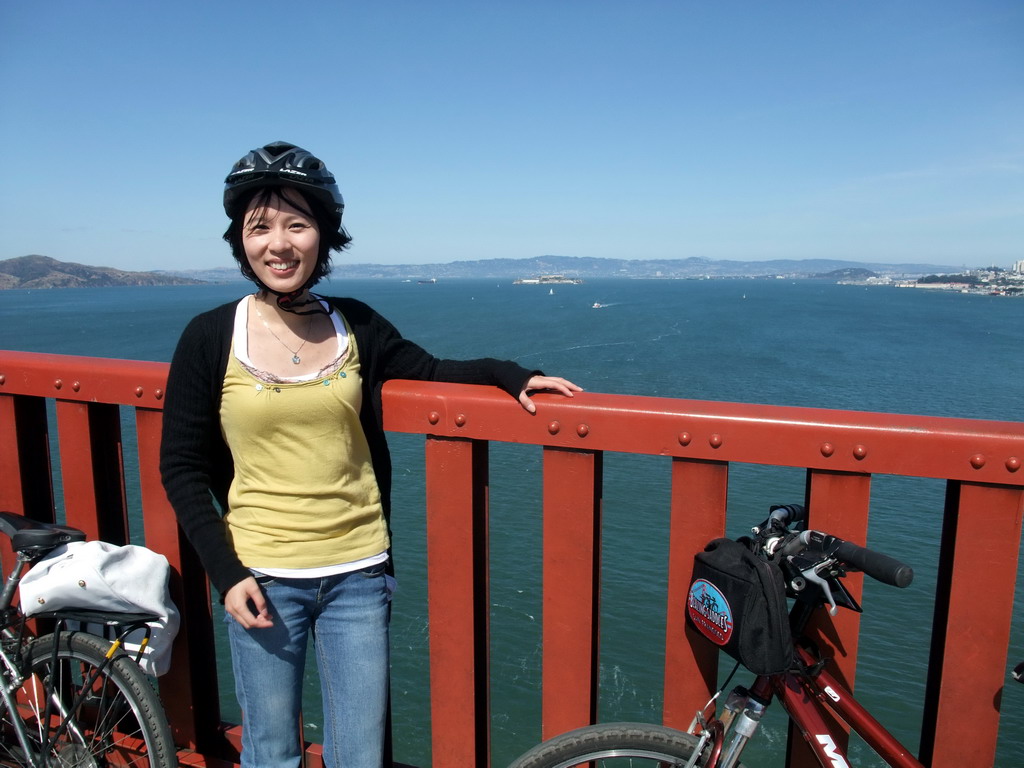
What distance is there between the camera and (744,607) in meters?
1.63

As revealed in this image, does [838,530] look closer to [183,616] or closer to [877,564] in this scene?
[877,564]

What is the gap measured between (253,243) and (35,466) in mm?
1360

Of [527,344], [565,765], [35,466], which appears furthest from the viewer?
[527,344]

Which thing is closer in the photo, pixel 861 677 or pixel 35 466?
pixel 35 466

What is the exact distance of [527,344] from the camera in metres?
56.3

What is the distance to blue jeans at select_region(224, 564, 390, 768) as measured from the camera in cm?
196

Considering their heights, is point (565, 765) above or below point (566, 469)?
below

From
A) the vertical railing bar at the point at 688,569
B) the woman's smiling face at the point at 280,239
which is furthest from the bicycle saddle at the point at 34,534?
the vertical railing bar at the point at 688,569

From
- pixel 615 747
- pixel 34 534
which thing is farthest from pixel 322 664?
pixel 34 534

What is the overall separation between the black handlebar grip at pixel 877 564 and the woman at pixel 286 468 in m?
0.78

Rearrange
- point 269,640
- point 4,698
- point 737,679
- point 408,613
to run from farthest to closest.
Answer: point 408,613, point 737,679, point 4,698, point 269,640

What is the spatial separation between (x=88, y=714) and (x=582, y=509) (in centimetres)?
183

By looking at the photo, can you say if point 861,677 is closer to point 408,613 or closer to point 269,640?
point 408,613

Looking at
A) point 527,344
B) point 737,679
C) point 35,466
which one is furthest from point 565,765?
point 527,344
